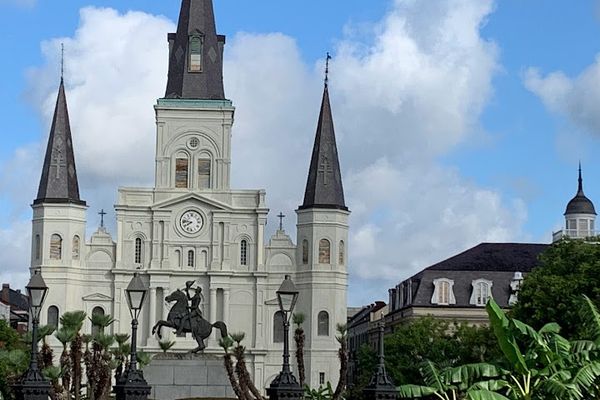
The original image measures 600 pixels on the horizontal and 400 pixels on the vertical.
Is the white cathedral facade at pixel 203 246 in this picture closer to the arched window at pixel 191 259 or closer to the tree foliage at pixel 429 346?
the arched window at pixel 191 259

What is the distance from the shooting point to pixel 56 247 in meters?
113

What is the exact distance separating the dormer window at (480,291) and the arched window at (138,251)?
25.2 meters

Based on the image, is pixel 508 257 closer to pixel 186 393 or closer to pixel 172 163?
pixel 172 163

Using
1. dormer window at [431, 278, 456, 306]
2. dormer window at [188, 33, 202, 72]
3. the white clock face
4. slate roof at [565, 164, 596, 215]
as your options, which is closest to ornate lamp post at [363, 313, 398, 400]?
dormer window at [431, 278, 456, 306]

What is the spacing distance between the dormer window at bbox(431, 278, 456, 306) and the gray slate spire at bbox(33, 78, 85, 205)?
27.6m

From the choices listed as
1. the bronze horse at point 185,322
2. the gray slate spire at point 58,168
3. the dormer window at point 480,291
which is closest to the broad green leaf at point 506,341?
the bronze horse at point 185,322

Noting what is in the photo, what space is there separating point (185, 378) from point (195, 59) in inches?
2220

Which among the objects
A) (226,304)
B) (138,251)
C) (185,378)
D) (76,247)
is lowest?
(185,378)

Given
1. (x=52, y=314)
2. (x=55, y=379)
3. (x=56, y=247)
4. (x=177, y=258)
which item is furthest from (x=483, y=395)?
(x=56, y=247)

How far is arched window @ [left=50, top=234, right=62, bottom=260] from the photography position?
113 metres

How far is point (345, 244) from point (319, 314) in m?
6.21

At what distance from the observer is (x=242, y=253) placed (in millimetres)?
114875

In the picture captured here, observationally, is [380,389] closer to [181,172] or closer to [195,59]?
[181,172]

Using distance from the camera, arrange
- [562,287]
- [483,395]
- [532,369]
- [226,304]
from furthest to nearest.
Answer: [226,304] < [562,287] < [532,369] < [483,395]
